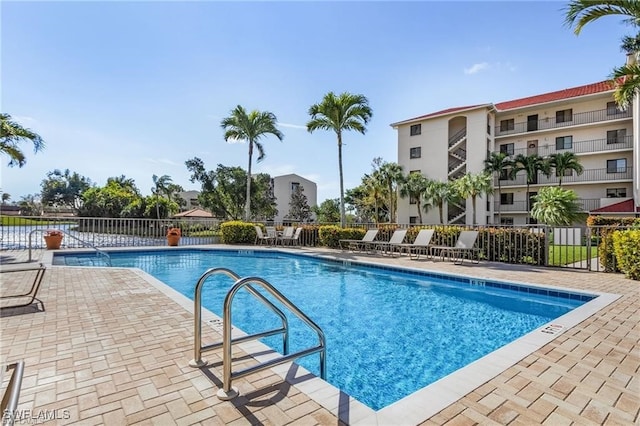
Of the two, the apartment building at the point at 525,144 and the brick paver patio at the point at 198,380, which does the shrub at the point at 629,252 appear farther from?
the apartment building at the point at 525,144

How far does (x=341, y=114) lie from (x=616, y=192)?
76.6ft

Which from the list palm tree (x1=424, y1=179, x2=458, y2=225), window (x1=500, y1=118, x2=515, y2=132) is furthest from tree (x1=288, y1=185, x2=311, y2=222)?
window (x1=500, y1=118, x2=515, y2=132)

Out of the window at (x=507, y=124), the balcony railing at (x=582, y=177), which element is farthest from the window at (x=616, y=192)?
the window at (x=507, y=124)

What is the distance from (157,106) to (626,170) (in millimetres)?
31162

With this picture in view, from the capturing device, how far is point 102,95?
11.7 metres

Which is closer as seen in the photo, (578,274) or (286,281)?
(578,274)

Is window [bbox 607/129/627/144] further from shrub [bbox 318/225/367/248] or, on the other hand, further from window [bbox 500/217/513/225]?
shrub [bbox 318/225/367/248]

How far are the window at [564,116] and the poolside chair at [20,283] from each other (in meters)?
33.5

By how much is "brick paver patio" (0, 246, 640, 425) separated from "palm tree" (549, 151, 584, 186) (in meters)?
24.6

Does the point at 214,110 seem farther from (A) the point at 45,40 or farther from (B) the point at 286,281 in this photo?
(B) the point at 286,281

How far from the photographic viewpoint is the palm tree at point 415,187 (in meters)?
28.0

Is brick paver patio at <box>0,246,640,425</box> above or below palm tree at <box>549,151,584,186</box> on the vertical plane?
below

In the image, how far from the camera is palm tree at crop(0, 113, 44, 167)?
437 inches

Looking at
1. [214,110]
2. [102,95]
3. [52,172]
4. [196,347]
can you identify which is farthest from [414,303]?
[52,172]
